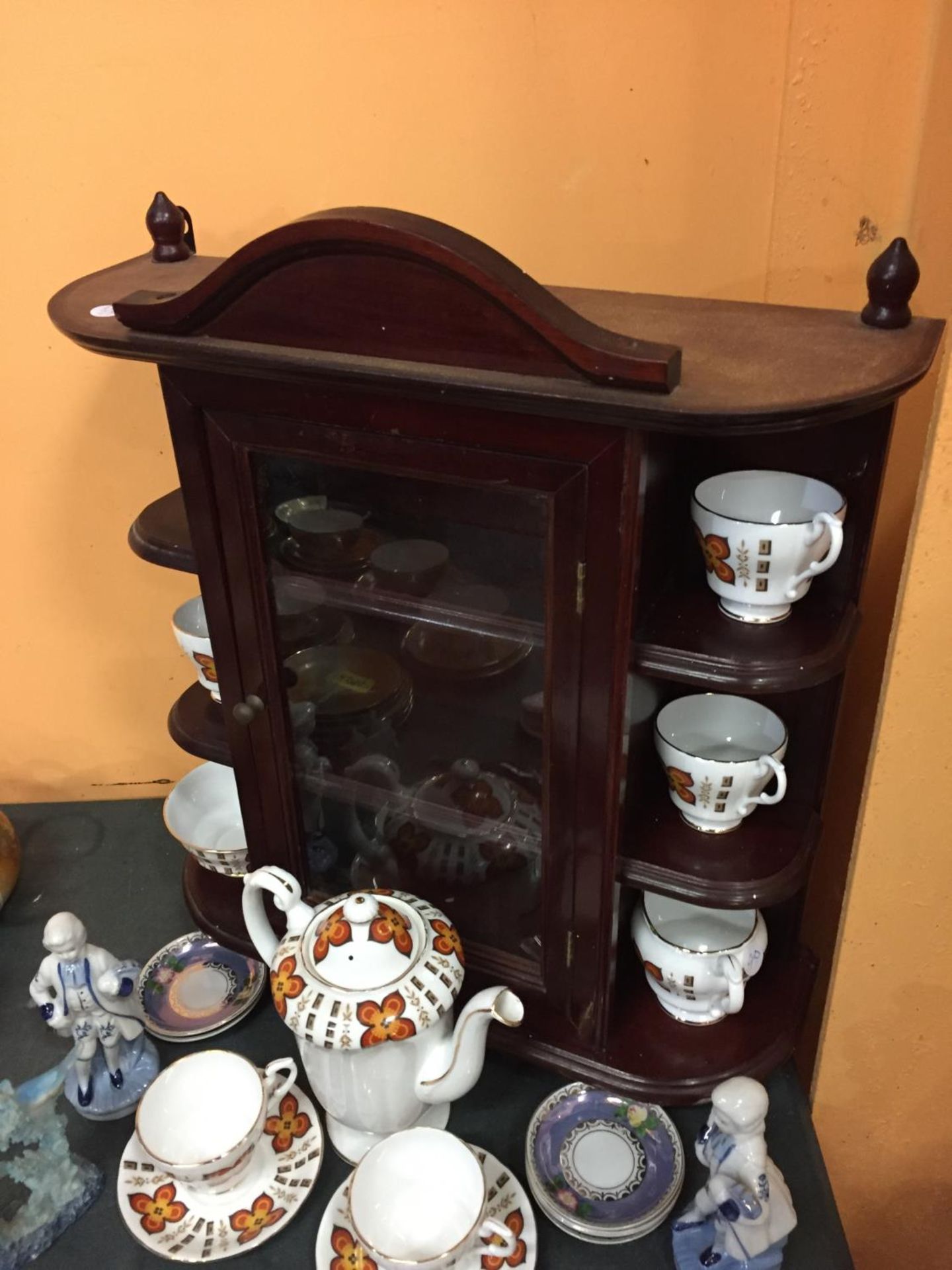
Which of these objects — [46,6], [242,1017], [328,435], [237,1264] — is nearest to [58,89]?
[46,6]

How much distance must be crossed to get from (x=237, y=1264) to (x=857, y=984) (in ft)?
1.99

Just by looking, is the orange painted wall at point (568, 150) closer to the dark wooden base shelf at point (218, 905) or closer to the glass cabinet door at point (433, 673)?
the glass cabinet door at point (433, 673)

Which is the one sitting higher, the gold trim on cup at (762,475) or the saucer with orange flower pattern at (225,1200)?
the gold trim on cup at (762,475)

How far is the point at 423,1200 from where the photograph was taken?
885 mm

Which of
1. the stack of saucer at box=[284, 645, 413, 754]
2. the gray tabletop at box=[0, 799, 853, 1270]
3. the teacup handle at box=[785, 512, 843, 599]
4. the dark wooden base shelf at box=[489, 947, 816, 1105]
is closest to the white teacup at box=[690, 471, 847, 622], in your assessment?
the teacup handle at box=[785, 512, 843, 599]

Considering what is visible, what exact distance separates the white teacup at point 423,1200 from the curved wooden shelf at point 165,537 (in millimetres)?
528

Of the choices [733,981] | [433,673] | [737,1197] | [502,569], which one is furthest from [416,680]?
[737,1197]

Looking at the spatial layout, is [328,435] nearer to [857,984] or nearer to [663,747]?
[663,747]

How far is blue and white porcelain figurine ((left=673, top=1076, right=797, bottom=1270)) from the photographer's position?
2.80 ft

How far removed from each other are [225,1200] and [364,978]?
0.90 feet

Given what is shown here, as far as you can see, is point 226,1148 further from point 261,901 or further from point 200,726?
point 200,726

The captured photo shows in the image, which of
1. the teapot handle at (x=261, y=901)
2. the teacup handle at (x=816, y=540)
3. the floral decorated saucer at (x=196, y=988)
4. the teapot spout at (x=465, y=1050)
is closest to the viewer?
the teacup handle at (x=816, y=540)

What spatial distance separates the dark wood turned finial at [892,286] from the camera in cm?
77

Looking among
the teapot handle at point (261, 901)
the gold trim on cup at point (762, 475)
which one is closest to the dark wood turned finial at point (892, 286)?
the gold trim on cup at point (762, 475)
